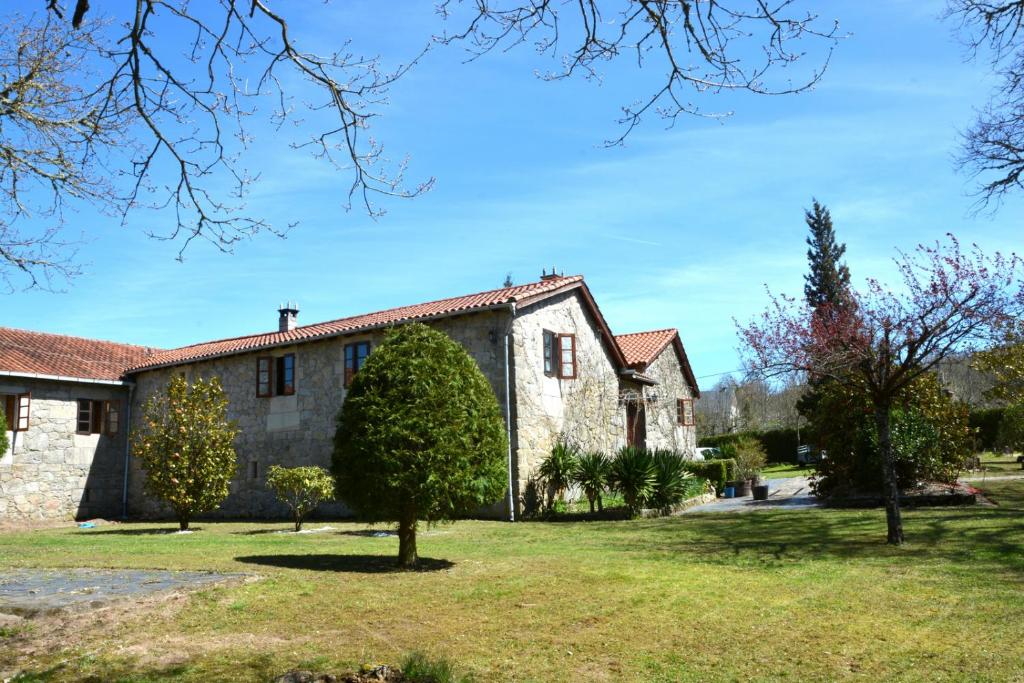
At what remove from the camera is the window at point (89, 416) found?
23.7 m

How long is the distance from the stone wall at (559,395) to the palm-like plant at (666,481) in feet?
9.20

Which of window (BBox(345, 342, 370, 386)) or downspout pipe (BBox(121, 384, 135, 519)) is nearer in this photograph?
window (BBox(345, 342, 370, 386))

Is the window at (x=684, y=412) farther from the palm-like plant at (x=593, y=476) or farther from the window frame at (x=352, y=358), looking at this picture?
the window frame at (x=352, y=358)

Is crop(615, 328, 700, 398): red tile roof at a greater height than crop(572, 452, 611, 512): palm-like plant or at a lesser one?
greater

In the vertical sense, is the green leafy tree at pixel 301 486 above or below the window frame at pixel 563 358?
below

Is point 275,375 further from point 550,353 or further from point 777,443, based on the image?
point 777,443

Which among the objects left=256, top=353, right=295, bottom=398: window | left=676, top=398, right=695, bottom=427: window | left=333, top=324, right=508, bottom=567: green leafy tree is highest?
left=256, top=353, right=295, bottom=398: window

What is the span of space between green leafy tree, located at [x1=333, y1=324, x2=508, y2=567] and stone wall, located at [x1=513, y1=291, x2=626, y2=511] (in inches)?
301

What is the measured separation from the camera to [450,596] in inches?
317

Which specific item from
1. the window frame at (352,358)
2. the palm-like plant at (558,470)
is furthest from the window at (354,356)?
the palm-like plant at (558,470)

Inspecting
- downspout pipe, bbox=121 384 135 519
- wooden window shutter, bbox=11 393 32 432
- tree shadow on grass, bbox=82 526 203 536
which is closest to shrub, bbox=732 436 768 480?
tree shadow on grass, bbox=82 526 203 536

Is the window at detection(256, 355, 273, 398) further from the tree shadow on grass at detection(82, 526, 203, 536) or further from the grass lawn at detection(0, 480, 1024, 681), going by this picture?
the grass lawn at detection(0, 480, 1024, 681)

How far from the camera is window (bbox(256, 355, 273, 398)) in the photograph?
22.0 m

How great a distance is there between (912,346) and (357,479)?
8146 mm
